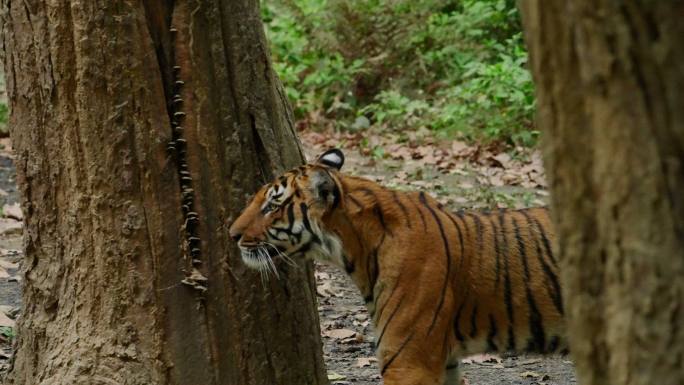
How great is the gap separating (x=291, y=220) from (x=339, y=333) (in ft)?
6.62

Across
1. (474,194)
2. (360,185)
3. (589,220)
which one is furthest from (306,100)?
(589,220)

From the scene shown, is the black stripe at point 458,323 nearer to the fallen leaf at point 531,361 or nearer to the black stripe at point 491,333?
the black stripe at point 491,333

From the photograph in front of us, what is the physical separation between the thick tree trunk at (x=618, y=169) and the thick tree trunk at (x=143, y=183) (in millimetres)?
2236

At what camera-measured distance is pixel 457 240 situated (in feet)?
15.9

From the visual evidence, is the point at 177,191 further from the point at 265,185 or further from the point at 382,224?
the point at 382,224

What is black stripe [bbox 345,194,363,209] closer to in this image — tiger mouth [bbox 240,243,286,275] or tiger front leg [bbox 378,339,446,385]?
tiger mouth [bbox 240,243,286,275]

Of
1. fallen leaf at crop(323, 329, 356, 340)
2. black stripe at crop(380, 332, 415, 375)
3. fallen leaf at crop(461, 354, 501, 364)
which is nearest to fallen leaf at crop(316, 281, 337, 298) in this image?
fallen leaf at crop(323, 329, 356, 340)

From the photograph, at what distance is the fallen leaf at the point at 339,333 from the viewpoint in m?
6.55

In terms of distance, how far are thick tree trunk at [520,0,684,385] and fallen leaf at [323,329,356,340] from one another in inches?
172

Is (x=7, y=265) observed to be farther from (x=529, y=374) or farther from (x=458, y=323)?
(x=458, y=323)

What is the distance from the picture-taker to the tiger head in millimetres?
4434

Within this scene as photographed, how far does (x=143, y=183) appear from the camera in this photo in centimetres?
418

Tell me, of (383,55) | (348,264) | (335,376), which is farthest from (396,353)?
(383,55)

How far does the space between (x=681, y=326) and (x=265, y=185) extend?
8.56 feet
